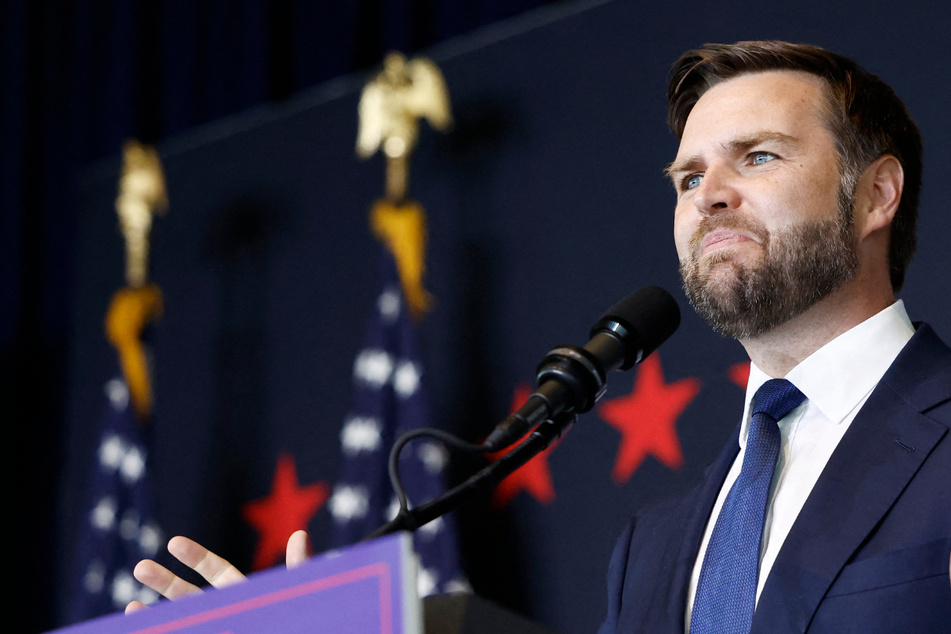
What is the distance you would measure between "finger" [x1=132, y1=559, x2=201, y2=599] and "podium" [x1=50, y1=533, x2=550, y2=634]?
0.38m

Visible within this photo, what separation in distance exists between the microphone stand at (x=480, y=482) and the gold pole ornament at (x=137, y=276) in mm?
2399

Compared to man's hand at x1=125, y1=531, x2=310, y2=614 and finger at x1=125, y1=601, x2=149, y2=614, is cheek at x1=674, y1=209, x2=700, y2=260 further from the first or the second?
finger at x1=125, y1=601, x2=149, y2=614

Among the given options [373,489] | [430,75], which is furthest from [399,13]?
[373,489]

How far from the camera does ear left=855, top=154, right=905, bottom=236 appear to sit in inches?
69.1

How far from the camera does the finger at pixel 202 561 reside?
53.4 inches

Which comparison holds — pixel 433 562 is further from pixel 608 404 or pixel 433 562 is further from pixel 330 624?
pixel 330 624

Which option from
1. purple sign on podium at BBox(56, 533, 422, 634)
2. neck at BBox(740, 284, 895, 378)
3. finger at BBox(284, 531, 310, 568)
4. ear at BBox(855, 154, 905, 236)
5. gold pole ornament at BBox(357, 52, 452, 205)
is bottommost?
purple sign on podium at BBox(56, 533, 422, 634)

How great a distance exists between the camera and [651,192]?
8.76 ft

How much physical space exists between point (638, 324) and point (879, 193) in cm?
63

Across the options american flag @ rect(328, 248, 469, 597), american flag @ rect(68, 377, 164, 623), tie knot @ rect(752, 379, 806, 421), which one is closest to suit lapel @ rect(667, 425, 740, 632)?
tie knot @ rect(752, 379, 806, 421)

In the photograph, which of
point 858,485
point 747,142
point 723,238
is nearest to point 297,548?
point 858,485

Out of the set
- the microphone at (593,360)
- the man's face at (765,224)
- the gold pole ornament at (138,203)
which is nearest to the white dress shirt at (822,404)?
the man's face at (765,224)

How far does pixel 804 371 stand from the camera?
1573 millimetres

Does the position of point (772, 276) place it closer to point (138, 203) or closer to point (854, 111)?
point (854, 111)
